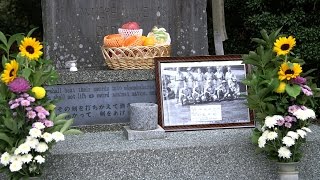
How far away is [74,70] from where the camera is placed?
5473 millimetres

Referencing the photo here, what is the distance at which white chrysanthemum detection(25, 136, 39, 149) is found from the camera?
391 cm

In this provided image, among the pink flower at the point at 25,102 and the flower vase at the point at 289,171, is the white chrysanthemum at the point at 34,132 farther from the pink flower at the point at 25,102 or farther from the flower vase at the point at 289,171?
the flower vase at the point at 289,171

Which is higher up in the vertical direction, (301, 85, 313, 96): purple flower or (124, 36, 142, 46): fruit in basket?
(124, 36, 142, 46): fruit in basket

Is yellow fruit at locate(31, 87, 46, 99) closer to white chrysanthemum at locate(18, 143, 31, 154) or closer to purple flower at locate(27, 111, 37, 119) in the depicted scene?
purple flower at locate(27, 111, 37, 119)

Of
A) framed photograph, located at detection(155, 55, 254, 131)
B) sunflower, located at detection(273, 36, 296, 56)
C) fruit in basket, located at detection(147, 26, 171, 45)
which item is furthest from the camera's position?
fruit in basket, located at detection(147, 26, 171, 45)

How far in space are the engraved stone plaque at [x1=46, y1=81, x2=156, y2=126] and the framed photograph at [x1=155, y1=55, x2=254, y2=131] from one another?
20 centimetres

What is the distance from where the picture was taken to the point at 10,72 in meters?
4.20

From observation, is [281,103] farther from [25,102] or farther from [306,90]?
[25,102]

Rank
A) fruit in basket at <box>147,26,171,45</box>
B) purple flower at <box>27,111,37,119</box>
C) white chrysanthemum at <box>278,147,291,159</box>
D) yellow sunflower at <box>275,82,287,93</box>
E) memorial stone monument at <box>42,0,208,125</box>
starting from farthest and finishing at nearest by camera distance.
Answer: fruit in basket at <box>147,26,171,45</box>
memorial stone monument at <box>42,0,208,125</box>
yellow sunflower at <box>275,82,287,93</box>
white chrysanthemum at <box>278,147,291,159</box>
purple flower at <box>27,111,37,119</box>

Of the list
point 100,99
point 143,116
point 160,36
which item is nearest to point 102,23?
point 160,36

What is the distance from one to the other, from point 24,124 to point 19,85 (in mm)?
266

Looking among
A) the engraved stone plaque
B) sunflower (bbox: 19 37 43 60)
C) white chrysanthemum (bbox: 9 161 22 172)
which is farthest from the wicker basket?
white chrysanthemum (bbox: 9 161 22 172)

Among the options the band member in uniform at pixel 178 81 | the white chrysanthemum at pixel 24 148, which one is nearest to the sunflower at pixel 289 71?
the band member in uniform at pixel 178 81

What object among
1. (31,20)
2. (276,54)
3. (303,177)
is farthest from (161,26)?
(31,20)
